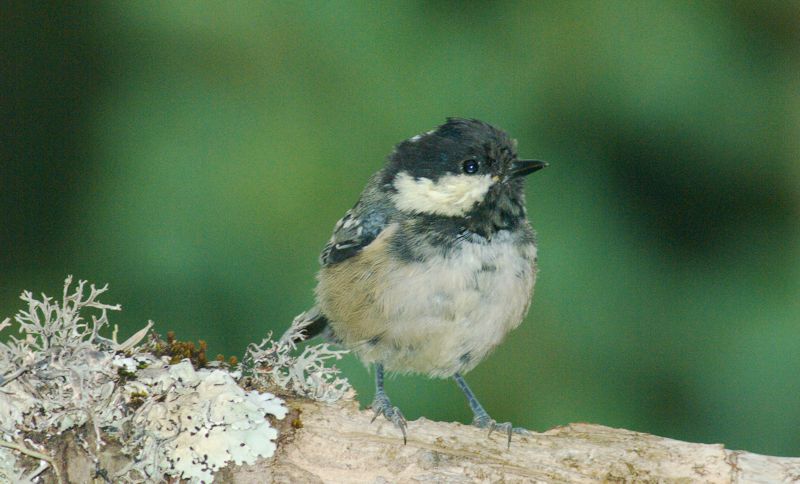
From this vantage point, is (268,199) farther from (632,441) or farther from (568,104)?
(632,441)

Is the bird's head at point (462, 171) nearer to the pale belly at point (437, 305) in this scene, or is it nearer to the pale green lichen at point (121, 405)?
the pale belly at point (437, 305)

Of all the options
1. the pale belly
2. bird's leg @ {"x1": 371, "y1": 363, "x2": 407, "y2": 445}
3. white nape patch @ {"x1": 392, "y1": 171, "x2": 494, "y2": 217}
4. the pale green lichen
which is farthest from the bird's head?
the pale green lichen

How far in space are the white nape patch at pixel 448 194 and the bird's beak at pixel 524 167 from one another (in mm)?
77

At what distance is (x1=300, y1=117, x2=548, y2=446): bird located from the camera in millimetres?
2795

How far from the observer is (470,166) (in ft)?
9.66

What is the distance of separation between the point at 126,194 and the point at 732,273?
7.81 feet

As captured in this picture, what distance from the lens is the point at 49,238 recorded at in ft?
12.1

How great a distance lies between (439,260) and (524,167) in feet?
1.39

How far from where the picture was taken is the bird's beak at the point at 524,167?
9.61ft

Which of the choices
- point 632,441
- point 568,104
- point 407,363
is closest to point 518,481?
point 632,441

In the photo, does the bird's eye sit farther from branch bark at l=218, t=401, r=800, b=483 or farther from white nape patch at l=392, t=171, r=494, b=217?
branch bark at l=218, t=401, r=800, b=483

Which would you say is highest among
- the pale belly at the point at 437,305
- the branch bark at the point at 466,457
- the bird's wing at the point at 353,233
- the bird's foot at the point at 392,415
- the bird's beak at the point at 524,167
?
the bird's beak at the point at 524,167

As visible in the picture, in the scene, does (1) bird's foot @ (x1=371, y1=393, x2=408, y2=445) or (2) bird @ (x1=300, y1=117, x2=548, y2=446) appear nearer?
(1) bird's foot @ (x1=371, y1=393, x2=408, y2=445)

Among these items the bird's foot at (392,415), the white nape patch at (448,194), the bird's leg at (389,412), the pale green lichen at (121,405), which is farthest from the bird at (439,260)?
the pale green lichen at (121,405)
